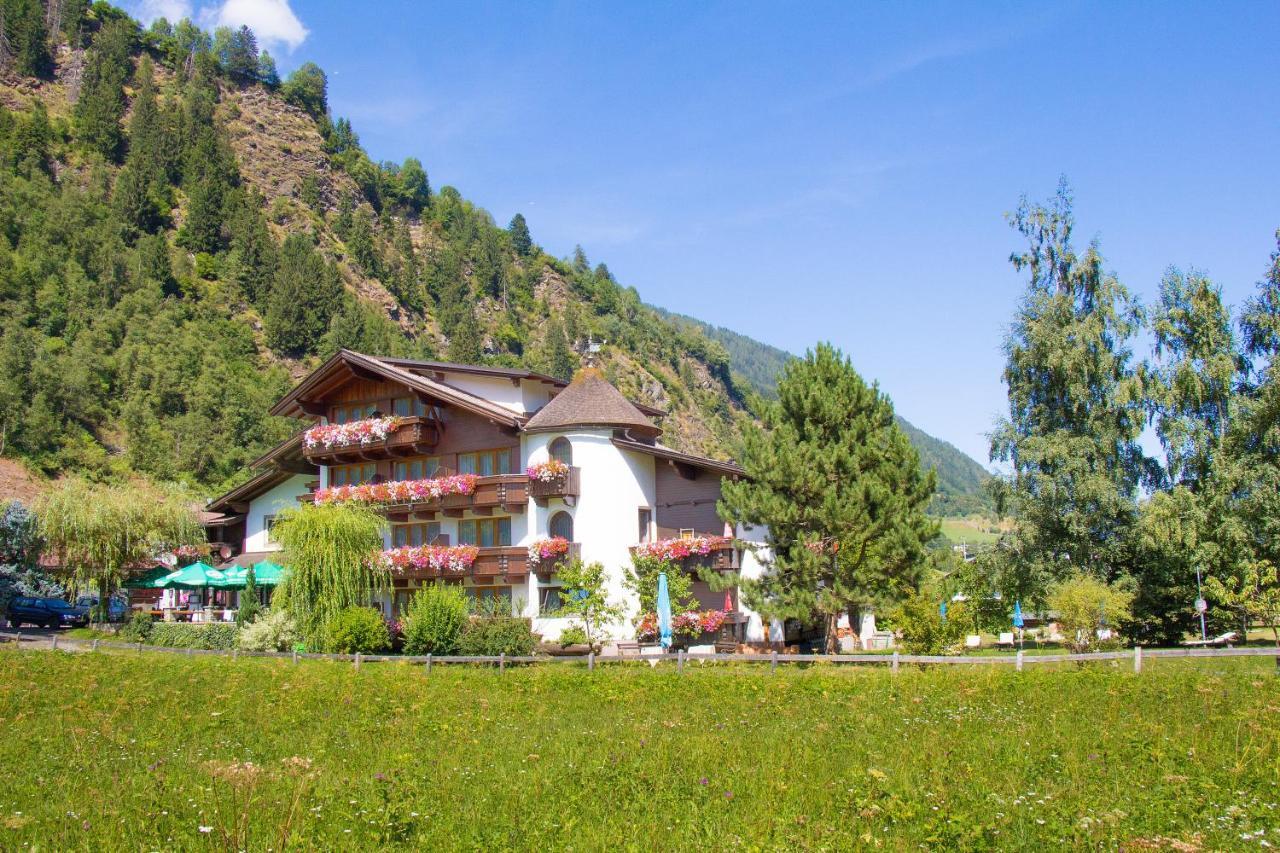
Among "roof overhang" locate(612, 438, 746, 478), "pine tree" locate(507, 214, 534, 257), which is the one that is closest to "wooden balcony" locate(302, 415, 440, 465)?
"roof overhang" locate(612, 438, 746, 478)

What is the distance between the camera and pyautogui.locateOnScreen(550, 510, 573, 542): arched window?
3791 centimetres

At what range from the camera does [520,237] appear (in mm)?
172625

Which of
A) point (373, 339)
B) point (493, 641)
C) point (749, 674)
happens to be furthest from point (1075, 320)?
point (373, 339)

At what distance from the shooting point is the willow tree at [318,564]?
33969 mm

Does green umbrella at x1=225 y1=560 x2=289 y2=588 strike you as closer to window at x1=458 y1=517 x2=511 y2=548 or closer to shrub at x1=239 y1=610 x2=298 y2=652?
shrub at x1=239 y1=610 x2=298 y2=652

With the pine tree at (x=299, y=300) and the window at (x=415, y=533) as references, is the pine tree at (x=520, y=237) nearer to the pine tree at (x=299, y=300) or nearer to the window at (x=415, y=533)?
the pine tree at (x=299, y=300)

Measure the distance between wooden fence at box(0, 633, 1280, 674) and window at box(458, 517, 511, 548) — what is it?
660cm

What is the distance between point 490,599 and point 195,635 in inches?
404

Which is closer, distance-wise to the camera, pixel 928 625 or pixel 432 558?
pixel 928 625

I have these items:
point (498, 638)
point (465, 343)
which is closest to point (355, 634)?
point (498, 638)

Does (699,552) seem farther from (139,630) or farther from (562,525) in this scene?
(139,630)

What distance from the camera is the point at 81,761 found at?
13047mm

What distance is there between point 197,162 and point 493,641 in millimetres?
110060

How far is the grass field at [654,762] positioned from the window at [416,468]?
739 inches
